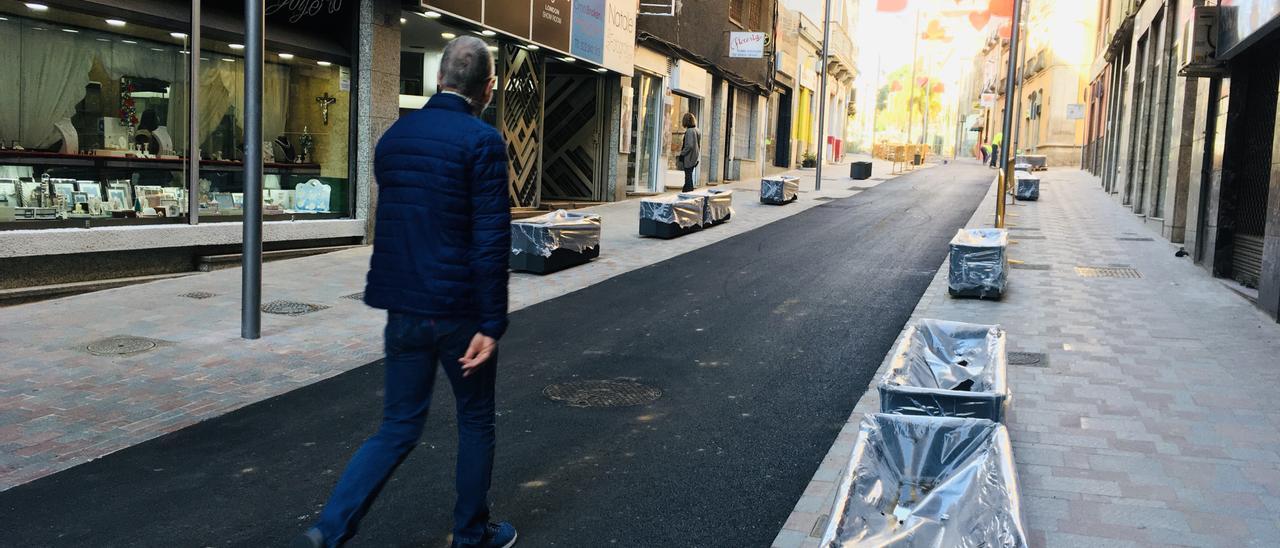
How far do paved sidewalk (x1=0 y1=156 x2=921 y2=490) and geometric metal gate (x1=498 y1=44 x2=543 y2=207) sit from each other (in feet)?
21.6

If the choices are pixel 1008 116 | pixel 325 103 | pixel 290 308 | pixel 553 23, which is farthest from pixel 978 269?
pixel 553 23

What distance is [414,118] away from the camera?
11.8ft

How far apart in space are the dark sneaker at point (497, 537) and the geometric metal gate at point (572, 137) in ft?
60.9

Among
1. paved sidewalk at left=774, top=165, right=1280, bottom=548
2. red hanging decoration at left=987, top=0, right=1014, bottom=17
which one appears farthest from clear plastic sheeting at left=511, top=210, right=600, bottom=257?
red hanging decoration at left=987, top=0, right=1014, bottom=17

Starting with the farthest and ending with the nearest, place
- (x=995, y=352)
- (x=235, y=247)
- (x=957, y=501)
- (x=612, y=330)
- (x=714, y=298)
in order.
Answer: (x=235, y=247)
(x=714, y=298)
(x=612, y=330)
(x=995, y=352)
(x=957, y=501)

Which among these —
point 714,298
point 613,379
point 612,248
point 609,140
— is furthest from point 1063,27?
point 613,379

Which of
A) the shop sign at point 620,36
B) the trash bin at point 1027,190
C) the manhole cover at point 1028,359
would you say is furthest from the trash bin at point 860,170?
the manhole cover at point 1028,359

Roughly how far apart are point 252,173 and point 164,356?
64.8 inches

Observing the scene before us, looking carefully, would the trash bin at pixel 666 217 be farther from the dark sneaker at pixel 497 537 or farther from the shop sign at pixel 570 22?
the dark sneaker at pixel 497 537

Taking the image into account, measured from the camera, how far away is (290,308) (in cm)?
920

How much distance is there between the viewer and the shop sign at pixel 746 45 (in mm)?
29344

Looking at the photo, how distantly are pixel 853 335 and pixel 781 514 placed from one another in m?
4.40

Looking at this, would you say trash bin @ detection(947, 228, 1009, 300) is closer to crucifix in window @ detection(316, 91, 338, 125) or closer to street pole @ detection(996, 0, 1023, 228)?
street pole @ detection(996, 0, 1023, 228)

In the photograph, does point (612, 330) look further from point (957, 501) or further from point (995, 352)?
point (957, 501)
